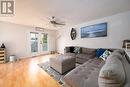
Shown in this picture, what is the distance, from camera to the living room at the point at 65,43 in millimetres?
1786

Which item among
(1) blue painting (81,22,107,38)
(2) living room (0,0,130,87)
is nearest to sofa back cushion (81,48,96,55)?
(2) living room (0,0,130,87)

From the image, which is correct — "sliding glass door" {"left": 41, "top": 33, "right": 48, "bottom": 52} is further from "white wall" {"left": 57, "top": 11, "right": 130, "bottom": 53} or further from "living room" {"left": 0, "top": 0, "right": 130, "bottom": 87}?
"white wall" {"left": 57, "top": 11, "right": 130, "bottom": 53}

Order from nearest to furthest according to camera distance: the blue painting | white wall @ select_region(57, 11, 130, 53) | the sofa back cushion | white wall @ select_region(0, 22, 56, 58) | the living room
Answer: the living room
white wall @ select_region(57, 11, 130, 53)
the blue painting
the sofa back cushion
white wall @ select_region(0, 22, 56, 58)

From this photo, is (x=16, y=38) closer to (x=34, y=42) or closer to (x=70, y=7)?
(x=34, y=42)

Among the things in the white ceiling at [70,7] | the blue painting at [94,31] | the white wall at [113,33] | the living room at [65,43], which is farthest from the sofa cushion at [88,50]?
the white ceiling at [70,7]

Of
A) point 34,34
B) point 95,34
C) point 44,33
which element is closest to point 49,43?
point 44,33

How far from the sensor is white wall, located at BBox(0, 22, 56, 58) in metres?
4.89

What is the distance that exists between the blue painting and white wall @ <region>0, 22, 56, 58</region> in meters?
3.66

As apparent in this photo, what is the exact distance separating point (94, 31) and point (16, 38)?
459cm

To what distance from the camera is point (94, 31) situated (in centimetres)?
440

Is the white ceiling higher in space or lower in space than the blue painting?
higher

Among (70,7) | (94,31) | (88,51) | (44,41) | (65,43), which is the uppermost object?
(70,7)

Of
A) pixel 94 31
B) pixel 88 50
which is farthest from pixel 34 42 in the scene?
pixel 94 31

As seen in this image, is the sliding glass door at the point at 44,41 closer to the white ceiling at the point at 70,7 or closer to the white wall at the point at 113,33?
the white wall at the point at 113,33
